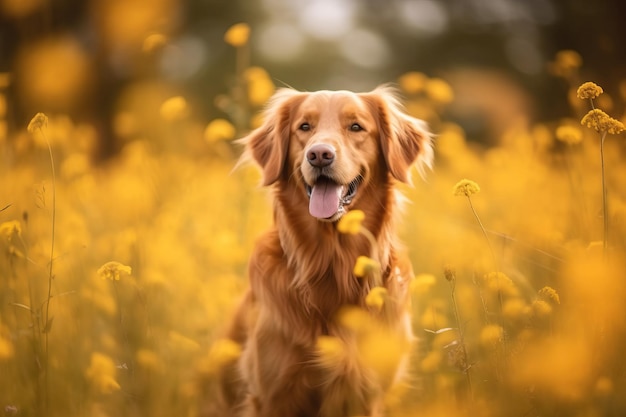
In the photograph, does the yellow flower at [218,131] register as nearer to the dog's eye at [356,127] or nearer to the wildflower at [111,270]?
the dog's eye at [356,127]

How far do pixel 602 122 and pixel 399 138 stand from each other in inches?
38.3

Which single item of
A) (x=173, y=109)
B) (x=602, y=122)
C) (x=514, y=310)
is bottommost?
(x=514, y=310)

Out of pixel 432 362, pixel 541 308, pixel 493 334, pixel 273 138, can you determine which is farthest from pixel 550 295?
pixel 273 138

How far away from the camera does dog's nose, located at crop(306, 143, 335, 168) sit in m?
2.72

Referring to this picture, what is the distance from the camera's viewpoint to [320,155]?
107 inches

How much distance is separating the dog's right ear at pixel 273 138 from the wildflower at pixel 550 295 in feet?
4.13

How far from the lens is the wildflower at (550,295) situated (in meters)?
2.43

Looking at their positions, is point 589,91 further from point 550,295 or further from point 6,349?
point 6,349

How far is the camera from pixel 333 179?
2.81 meters

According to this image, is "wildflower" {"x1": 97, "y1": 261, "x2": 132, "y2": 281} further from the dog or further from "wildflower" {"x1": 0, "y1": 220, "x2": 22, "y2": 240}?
the dog

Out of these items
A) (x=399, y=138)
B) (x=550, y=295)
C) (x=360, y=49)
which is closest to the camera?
(x=550, y=295)

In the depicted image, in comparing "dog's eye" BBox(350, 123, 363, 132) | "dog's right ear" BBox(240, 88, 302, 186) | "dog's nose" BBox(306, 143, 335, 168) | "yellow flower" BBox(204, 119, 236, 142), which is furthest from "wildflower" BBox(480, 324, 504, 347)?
"yellow flower" BBox(204, 119, 236, 142)

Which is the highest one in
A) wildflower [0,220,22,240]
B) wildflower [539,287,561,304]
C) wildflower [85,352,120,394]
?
wildflower [539,287,561,304]

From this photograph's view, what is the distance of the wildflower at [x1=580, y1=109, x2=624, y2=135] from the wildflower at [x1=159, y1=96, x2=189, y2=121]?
2097mm
